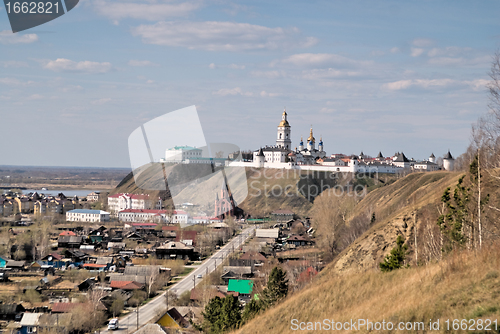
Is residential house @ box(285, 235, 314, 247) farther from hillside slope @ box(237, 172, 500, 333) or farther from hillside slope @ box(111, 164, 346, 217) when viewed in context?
hillside slope @ box(237, 172, 500, 333)

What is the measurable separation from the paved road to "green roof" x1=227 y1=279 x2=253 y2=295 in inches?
112

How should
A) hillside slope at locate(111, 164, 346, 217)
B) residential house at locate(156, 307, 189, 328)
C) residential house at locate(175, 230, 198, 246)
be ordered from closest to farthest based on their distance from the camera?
residential house at locate(156, 307, 189, 328), residential house at locate(175, 230, 198, 246), hillside slope at locate(111, 164, 346, 217)

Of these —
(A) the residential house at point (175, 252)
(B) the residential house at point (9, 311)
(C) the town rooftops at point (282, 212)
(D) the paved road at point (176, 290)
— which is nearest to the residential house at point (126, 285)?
(D) the paved road at point (176, 290)

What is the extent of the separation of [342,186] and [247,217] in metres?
17.1

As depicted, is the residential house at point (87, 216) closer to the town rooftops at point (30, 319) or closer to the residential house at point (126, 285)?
the residential house at point (126, 285)

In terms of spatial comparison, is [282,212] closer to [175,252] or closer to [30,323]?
[175,252]

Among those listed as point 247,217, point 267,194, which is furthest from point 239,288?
point 267,194

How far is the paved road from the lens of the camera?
2174 cm

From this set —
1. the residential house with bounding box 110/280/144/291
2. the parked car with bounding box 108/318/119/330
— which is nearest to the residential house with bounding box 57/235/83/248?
the residential house with bounding box 110/280/144/291

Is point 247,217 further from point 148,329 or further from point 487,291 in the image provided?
point 487,291

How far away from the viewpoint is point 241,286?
26.5 meters

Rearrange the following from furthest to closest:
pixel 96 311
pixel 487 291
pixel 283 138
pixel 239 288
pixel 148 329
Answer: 1. pixel 283 138
2. pixel 239 288
3. pixel 96 311
4. pixel 148 329
5. pixel 487 291

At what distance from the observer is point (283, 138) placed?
97250 millimetres

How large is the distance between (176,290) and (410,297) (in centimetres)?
2072
